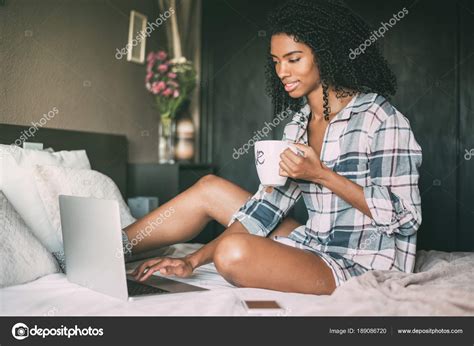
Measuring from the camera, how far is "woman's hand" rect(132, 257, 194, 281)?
117cm

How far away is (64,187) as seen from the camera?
1.47 meters

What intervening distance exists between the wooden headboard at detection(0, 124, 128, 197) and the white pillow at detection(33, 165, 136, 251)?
0.87 ft

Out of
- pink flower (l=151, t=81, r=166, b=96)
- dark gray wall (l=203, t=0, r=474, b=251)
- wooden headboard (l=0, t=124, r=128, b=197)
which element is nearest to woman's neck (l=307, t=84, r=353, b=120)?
wooden headboard (l=0, t=124, r=128, b=197)

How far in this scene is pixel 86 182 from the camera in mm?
1559

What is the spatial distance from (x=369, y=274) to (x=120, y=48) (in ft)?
5.39

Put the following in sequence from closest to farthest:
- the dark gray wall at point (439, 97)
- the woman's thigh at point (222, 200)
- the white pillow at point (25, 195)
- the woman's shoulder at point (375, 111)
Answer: the woman's shoulder at point (375, 111)
the white pillow at point (25, 195)
the woman's thigh at point (222, 200)
the dark gray wall at point (439, 97)

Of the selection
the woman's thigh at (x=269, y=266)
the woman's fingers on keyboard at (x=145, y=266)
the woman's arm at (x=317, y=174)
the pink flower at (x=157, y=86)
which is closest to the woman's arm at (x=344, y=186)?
the woman's arm at (x=317, y=174)

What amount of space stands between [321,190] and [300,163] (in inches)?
10.2

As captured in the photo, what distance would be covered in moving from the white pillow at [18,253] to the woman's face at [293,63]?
69 centimetres

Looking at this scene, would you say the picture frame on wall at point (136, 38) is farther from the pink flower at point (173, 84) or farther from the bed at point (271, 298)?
the bed at point (271, 298)

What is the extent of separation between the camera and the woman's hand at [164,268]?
3.84 feet

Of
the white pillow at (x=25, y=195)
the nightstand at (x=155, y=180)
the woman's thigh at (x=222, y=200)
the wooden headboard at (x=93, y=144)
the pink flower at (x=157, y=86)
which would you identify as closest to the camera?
the white pillow at (x=25, y=195)
